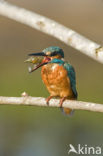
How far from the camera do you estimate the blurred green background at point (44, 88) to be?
6625 mm

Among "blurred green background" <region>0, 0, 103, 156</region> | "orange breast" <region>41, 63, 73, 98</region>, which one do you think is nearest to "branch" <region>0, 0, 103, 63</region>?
"orange breast" <region>41, 63, 73, 98</region>

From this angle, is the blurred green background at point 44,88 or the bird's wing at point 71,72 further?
the blurred green background at point 44,88

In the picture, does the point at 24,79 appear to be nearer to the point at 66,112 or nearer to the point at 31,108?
the point at 31,108

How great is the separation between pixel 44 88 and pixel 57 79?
203 inches

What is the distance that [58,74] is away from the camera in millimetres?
3400

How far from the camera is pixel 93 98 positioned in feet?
27.3

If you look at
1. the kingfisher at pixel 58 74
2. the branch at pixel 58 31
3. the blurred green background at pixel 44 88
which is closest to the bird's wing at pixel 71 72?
the kingfisher at pixel 58 74

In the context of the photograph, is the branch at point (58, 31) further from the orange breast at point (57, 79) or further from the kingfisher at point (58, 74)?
the orange breast at point (57, 79)

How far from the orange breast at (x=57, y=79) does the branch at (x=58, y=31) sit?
2.57 ft

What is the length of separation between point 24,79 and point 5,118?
1.75 m

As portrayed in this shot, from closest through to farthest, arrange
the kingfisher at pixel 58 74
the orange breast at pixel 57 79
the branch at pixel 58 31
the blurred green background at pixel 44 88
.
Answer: the branch at pixel 58 31, the kingfisher at pixel 58 74, the orange breast at pixel 57 79, the blurred green background at pixel 44 88

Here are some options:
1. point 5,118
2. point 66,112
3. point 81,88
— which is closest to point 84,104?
point 66,112

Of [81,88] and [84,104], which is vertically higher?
[81,88]

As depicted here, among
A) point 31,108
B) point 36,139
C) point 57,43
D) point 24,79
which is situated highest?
point 57,43
